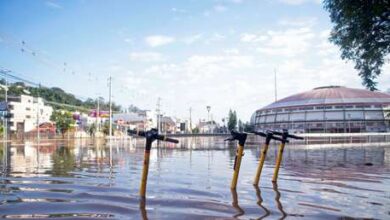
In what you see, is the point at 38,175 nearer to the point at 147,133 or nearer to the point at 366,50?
the point at 147,133

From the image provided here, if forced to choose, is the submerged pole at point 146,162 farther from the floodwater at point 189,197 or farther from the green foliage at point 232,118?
the green foliage at point 232,118

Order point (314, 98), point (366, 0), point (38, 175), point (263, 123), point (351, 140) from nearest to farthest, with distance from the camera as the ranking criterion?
point (366, 0)
point (38, 175)
point (351, 140)
point (314, 98)
point (263, 123)

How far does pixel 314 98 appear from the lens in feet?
468

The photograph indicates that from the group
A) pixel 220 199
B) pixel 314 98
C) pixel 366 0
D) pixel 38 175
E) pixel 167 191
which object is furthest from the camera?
pixel 314 98

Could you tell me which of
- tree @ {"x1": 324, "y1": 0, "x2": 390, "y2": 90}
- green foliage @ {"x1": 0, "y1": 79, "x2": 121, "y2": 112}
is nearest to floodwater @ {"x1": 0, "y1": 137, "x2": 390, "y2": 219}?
tree @ {"x1": 324, "y1": 0, "x2": 390, "y2": 90}

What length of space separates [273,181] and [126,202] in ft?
16.3

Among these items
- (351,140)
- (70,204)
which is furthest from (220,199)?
(351,140)

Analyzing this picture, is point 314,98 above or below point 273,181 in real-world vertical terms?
above

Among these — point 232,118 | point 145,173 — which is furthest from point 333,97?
point 145,173

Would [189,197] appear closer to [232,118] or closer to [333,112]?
[333,112]

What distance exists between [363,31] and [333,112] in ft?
423

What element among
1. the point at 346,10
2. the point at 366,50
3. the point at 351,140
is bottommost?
the point at 351,140

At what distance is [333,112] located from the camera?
132875 mm

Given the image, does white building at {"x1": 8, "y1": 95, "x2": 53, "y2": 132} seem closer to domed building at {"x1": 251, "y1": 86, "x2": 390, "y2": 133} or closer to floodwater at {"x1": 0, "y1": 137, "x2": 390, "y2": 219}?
domed building at {"x1": 251, "y1": 86, "x2": 390, "y2": 133}
